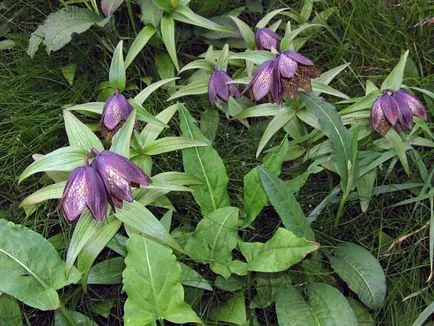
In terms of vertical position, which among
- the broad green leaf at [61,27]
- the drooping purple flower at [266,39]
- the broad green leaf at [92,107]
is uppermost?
the drooping purple flower at [266,39]

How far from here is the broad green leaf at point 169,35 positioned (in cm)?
213

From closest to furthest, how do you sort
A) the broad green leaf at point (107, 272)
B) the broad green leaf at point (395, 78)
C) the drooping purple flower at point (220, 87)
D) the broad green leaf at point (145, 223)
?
the broad green leaf at point (145, 223) → the broad green leaf at point (107, 272) → the broad green leaf at point (395, 78) → the drooping purple flower at point (220, 87)

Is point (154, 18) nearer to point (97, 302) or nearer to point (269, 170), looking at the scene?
point (269, 170)

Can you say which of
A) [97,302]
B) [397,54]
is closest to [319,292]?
[97,302]

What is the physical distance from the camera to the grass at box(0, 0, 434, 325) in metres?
1.84

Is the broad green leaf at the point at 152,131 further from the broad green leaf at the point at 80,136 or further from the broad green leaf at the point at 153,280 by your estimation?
the broad green leaf at the point at 153,280

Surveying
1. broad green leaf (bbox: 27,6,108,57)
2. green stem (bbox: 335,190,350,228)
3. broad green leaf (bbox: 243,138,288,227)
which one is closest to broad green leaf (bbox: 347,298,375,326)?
green stem (bbox: 335,190,350,228)

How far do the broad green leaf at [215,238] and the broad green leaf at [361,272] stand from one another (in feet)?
0.85

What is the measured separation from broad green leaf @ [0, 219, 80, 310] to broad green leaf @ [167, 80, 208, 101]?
1.96 feet

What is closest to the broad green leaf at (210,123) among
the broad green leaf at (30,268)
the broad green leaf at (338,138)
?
the broad green leaf at (338,138)

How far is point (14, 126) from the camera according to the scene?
84.1 inches

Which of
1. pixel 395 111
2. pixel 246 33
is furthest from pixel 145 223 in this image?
pixel 246 33

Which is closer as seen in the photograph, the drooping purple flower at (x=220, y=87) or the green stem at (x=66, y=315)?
the green stem at (x=66, y=315)

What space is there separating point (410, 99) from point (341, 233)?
1.28 feet
